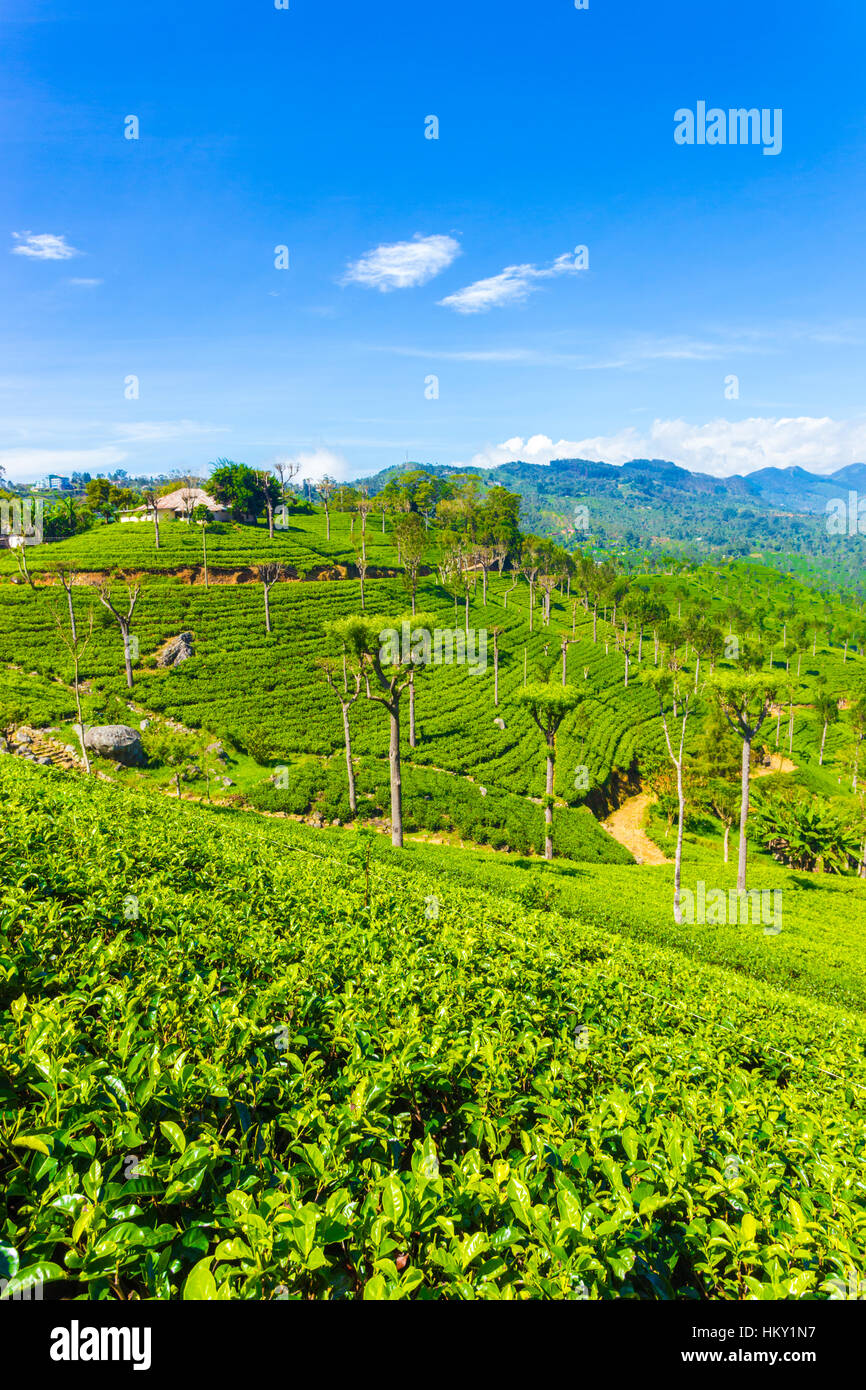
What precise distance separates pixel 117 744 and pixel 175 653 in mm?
15098

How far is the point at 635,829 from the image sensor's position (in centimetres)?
4031

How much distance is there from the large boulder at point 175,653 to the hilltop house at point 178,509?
4265 cm

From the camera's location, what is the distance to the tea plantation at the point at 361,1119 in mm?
2355

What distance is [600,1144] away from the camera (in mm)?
3486

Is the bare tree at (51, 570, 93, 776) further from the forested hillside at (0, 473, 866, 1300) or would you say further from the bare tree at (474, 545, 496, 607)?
the bare tree at (474, 545, 496, 607)

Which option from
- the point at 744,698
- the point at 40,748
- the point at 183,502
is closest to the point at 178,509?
the point at 183,502

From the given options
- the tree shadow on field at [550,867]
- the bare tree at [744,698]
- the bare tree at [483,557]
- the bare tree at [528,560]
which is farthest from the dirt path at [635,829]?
the bare tree at [528,560]

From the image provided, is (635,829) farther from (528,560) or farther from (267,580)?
(528,560)

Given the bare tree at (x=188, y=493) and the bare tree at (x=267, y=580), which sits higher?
the bare tree at (x=188, y=493)

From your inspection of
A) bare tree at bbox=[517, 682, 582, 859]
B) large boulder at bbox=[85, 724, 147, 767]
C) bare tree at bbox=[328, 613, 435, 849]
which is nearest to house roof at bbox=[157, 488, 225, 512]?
large boulder at bbox=[85, 724, 147, 767]

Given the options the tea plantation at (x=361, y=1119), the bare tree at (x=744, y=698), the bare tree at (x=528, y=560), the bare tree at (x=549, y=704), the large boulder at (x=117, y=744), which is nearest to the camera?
the tea plantation at (x=361, y=1119)

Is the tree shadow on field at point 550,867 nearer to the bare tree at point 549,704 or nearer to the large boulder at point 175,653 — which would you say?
the bare tree at point 549,704

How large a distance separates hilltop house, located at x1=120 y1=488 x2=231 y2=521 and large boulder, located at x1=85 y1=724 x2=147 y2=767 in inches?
2289
